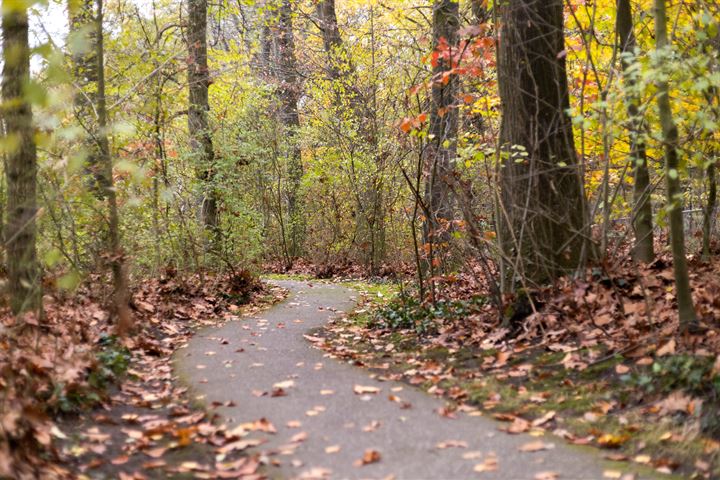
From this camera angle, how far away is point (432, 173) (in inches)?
347

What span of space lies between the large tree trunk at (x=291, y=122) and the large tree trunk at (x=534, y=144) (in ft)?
36.6

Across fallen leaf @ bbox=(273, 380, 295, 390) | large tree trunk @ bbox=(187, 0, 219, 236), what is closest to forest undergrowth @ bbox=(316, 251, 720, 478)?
fallen leaf @ bbox=(273, 380, 295, 390)

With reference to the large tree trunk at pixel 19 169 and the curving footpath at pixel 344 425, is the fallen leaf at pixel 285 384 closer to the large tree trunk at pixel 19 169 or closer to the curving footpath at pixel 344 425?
the curving footpath at pixel 344 425

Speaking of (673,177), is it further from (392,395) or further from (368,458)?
(368,458)

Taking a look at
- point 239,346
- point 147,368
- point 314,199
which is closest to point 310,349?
point 239,346

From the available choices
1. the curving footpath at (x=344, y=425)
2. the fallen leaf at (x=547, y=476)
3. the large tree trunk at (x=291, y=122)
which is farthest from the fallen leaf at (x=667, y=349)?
the large tree trunk at (x=291, y=122)

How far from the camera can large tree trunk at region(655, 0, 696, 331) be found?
5.08 metres

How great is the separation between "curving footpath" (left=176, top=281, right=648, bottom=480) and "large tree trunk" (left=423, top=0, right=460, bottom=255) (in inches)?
111

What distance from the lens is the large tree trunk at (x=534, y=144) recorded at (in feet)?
23.5

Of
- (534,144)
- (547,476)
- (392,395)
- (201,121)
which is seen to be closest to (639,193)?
(534,144)

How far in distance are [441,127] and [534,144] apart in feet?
12.3

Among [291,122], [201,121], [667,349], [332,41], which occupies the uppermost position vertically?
[332,41]

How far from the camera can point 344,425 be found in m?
5.02

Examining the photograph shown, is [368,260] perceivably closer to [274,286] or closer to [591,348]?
[274,286]
